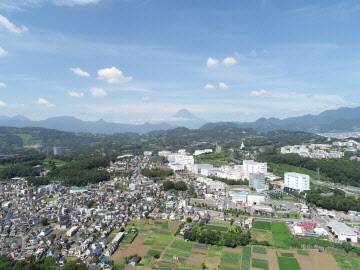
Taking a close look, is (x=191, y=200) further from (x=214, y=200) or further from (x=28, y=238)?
(x=28, y=238)

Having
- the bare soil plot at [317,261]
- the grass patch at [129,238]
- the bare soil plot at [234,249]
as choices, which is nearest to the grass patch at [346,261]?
the bare soil plot at [317,261]

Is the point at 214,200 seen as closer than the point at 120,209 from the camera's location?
No

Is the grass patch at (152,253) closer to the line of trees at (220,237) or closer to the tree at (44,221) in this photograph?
the line of trees at (220,237)

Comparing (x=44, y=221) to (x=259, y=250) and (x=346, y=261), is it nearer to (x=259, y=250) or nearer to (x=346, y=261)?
(x=259, y=250)

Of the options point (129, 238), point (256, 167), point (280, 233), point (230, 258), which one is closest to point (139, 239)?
point (129, 238)

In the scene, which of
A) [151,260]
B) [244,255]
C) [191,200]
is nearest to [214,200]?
[191,200]

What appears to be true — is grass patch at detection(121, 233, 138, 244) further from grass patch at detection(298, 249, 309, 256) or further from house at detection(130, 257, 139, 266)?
grass patch at detection(298, 249, 309, 256)
